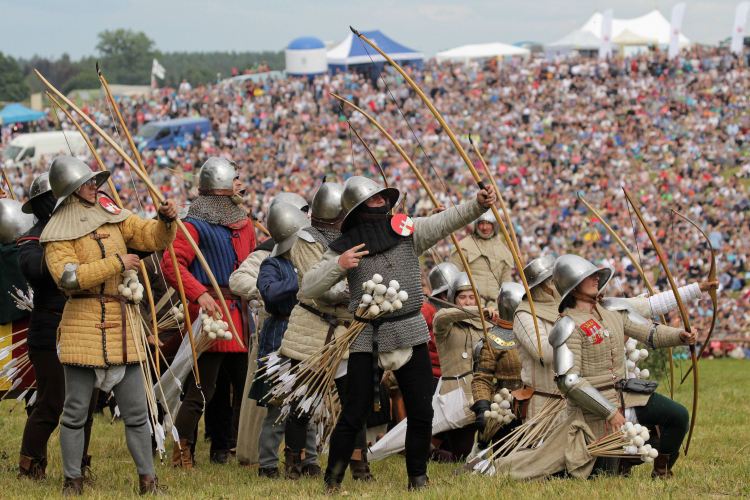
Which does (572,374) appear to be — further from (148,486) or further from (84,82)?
(84,82)

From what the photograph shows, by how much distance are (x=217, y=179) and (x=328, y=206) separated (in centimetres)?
112

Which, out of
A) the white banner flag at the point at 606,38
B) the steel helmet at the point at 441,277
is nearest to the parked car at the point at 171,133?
the white banner flag at the point at 606,38

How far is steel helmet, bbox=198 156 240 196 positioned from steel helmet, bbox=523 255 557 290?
2.08 m

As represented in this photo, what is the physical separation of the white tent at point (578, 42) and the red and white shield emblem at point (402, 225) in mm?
35209

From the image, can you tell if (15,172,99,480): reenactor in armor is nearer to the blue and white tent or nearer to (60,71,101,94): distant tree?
the blue and white tent

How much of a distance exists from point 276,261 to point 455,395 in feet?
5.34

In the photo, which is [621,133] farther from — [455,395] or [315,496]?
[315,496]

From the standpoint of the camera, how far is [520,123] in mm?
27625

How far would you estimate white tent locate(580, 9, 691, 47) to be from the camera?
132 ft

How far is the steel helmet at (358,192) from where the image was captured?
459 centimetres

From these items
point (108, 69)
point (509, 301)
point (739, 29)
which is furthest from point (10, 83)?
point (509, 301)

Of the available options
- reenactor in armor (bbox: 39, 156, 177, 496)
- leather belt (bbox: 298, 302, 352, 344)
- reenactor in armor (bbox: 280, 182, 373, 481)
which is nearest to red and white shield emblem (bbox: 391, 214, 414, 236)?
reenactor in armor (bbox: 280, 182, 373, 481)

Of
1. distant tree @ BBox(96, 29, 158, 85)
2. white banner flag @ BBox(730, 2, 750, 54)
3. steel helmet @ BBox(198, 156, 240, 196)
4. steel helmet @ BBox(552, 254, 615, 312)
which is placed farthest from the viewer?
distant tree @ BBox(96, 29, 158, 85)

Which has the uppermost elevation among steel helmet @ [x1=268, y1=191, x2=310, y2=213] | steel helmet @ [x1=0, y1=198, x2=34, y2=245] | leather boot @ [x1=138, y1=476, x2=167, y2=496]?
steel helmet @ [x1=268, y1=191, x2=310, y2=213]
